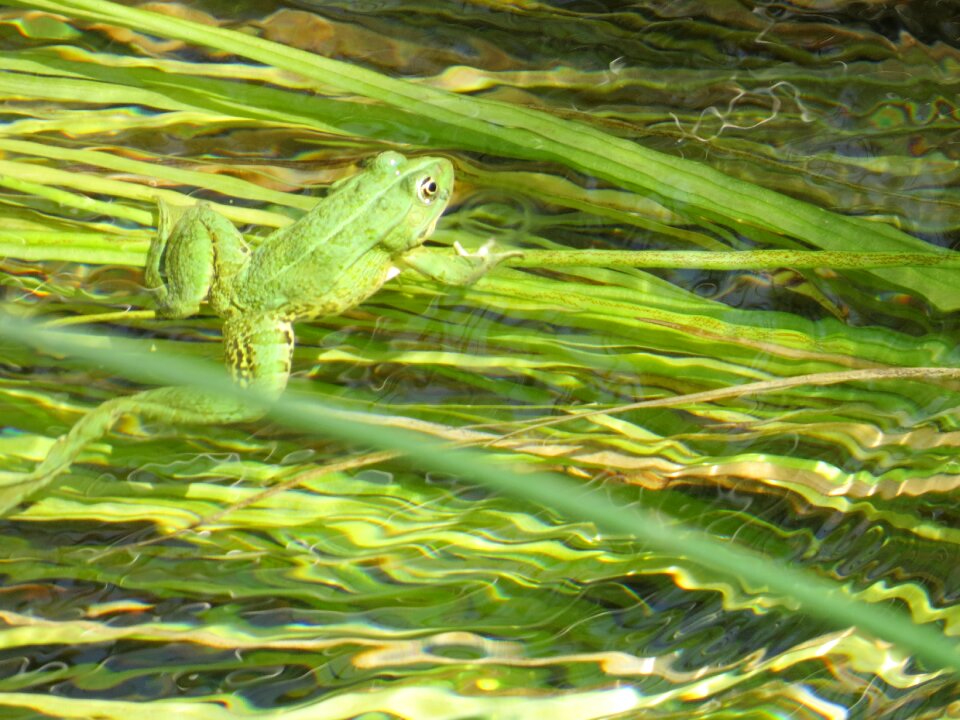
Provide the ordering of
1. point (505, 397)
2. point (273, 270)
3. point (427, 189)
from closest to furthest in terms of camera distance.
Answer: point (273, 270) < point (427, 189) < point (505, 397)

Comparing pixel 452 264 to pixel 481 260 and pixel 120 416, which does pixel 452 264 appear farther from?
pixel 120 416

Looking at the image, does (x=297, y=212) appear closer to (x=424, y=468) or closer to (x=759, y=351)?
(x=424, y=468)

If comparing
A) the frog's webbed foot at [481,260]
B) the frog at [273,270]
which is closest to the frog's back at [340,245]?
the frog at [273,270]

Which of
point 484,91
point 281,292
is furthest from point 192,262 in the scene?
point 484,91

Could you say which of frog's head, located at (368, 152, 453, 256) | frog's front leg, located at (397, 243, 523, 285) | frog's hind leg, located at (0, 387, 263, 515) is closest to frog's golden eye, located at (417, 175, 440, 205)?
frog's head, located at (368, 152, 453, 256)

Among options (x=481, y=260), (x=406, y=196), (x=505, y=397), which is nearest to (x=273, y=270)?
(x=406, y=196)

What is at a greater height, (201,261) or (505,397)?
(201,261)
